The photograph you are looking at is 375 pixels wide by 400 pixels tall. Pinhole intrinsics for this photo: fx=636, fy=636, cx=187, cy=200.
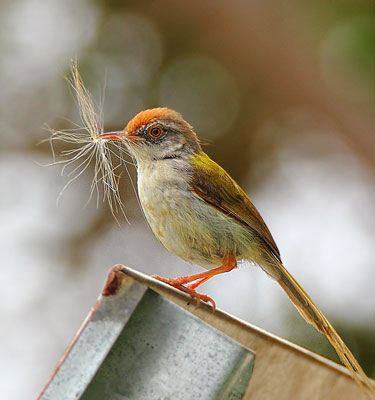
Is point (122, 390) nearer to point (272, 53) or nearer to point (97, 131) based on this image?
point (97, 131)

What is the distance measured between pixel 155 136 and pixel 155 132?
3cm

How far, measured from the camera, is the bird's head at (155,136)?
401cm

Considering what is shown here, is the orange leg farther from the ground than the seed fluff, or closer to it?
closer to it

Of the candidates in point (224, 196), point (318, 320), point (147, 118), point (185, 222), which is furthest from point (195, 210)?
point (318, 320)

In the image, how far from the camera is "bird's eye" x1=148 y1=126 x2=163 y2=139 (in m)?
4.07

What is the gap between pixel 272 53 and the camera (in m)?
6.62

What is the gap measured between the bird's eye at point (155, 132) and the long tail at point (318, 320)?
113 centimetres

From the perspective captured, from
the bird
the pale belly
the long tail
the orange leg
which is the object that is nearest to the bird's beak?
the bird

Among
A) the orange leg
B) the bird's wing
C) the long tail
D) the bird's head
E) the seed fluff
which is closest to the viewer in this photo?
the long tail

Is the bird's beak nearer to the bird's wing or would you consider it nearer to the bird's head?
the bird's head

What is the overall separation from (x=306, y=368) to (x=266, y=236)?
1082 mm

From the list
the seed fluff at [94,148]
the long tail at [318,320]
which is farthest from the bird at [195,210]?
the seed fluff at [94,148]

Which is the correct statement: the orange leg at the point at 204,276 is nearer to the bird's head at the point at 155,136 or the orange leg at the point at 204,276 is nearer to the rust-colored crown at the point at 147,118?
the bird's head at the point at 155,136

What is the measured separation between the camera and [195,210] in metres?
3.67
